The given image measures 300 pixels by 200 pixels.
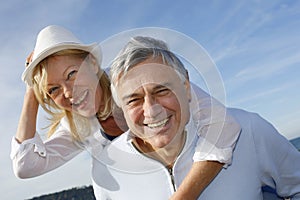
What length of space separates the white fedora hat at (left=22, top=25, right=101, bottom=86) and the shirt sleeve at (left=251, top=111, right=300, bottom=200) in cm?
139

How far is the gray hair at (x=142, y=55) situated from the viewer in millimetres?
2322

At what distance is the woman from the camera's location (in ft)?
9.75

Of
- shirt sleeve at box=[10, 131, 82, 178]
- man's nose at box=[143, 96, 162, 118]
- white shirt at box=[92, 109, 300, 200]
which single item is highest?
man's nose at box=[143, 96, 162, 118]

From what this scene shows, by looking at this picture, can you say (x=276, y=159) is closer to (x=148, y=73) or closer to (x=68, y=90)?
(x=148, y=73)

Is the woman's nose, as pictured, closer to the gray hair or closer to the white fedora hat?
the white fedora hat

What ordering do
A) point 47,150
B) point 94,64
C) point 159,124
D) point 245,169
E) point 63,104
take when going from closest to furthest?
point 159,124 < point 245,169 < point 94,64 < point 63,104 < point 47,150

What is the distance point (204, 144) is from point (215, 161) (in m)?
0.12

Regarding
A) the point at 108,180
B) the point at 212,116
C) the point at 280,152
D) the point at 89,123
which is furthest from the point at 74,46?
the point at 280,152

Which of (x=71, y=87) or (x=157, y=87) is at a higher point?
(x=157, y=87)

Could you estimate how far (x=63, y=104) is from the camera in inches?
127

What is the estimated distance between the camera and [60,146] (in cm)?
337

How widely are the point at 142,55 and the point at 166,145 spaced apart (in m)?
0.59

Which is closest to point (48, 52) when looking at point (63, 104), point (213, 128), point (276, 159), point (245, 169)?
point (63, 104)

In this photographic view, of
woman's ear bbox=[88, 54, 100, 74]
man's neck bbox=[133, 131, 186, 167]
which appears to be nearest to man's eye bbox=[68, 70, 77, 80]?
woman's ear bbox=[88, 54, 100, 74]
